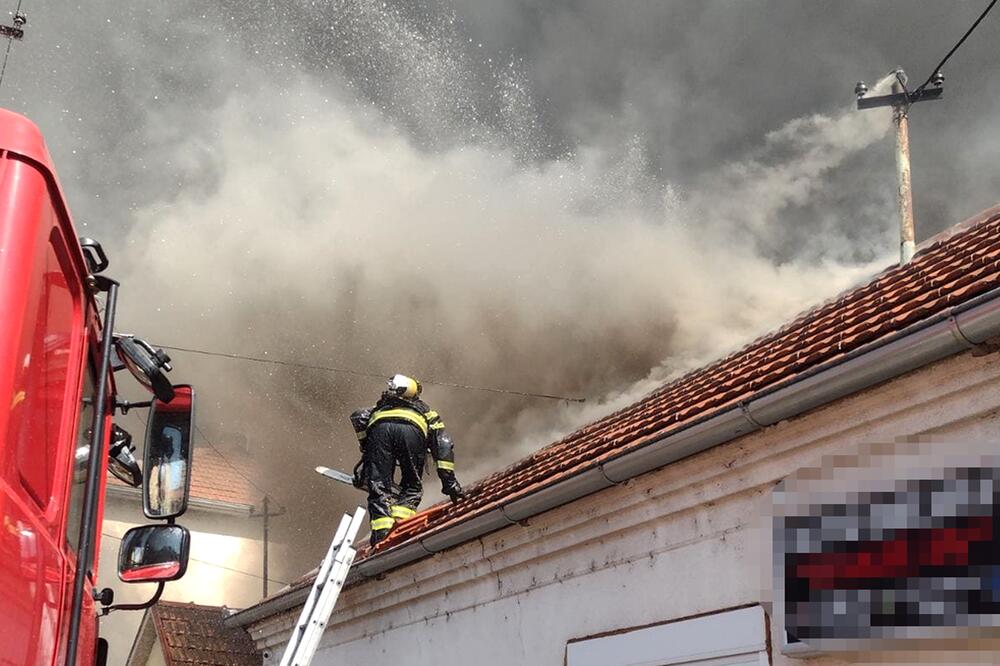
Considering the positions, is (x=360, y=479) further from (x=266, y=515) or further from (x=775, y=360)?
(x=266, y=515)

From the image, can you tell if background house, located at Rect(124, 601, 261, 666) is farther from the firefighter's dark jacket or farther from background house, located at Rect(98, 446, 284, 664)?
background house, located at Rect(98, 446, 284, 664)

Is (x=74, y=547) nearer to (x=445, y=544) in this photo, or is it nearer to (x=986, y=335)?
(x=986, y=335)

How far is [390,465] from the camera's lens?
9.31 metres

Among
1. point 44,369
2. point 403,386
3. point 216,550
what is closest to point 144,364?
point 44,369

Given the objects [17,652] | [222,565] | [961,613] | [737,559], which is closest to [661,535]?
[737,559]

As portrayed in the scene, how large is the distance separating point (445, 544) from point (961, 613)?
3.98m

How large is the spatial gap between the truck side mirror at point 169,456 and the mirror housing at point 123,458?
453mm

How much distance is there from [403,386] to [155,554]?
20.2 feet

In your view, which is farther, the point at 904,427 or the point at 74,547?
the point at 904,427

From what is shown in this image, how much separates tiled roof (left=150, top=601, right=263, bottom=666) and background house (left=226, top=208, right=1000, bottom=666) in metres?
2.79

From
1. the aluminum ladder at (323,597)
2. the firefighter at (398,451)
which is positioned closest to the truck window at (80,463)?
the aluminum ladder at (323,597)

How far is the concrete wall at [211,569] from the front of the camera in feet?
74.3

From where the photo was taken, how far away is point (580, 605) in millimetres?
6320

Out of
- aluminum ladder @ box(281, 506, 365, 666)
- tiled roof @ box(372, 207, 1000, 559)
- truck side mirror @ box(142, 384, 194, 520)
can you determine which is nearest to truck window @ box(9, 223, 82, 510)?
truck side mirror @ box(142, 384, 194, 520)
